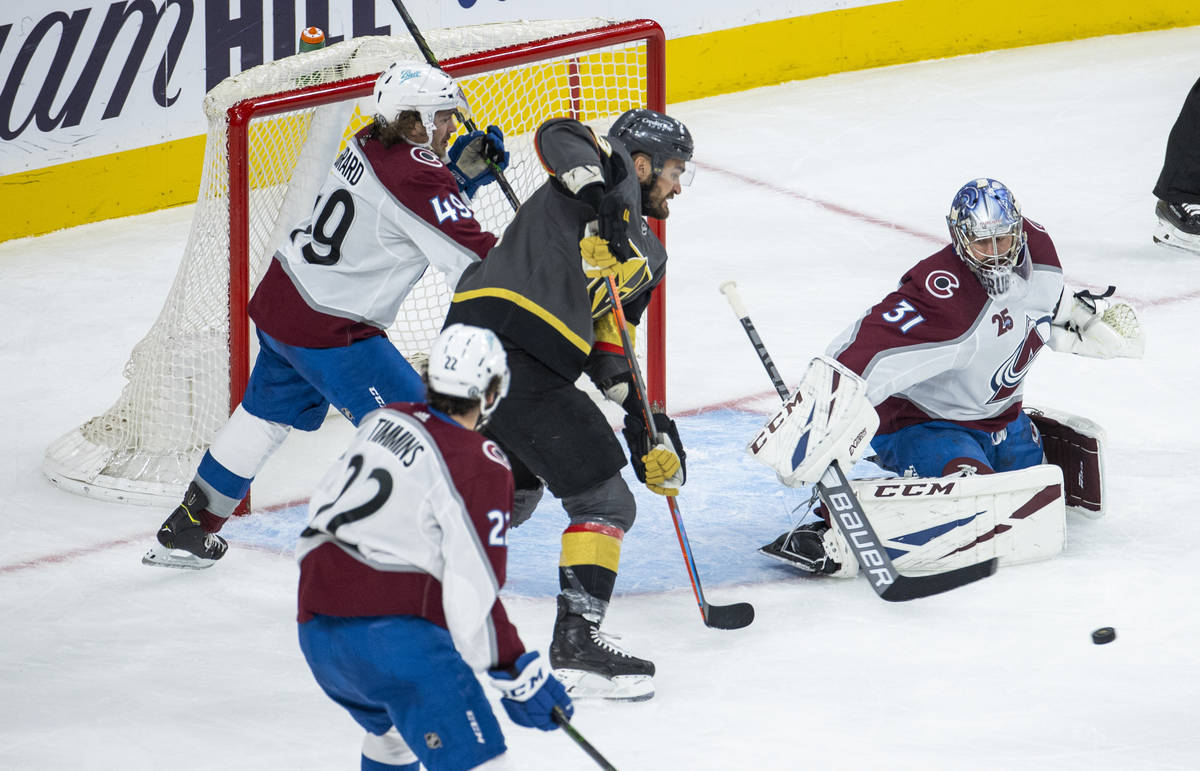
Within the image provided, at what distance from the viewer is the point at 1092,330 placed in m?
4.46

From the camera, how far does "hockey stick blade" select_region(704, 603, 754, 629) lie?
3982 mm

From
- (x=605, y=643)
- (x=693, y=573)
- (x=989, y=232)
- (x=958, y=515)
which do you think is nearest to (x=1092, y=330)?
(x=989, y=232)

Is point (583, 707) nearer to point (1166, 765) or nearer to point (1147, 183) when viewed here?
point (1166, 765)

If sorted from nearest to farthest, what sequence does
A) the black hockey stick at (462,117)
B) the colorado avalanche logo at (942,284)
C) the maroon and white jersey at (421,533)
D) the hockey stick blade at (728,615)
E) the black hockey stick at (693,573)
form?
the maroon and white jersey at (421,533) < the black hockey stick at (693,573) < the hockey stick blade at (728,615) < the colorado avalanche logo at (942,284) < the black hockey stick at (462,117)

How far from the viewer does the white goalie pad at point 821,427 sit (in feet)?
13.4

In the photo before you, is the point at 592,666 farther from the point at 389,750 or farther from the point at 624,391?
the point at 389,750

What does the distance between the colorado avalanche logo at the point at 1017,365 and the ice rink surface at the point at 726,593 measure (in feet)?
1.42

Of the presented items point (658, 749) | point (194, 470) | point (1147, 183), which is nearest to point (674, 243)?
point (1147, 183)

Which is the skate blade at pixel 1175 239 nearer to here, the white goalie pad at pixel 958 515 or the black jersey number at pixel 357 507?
the white goalie pad at pixel 958 515

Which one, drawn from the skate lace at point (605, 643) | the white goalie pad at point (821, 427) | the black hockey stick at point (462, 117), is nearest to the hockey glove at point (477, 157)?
the black hockey stick at point (462, 117)

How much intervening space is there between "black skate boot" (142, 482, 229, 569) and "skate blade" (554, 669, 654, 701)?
1.09 metres

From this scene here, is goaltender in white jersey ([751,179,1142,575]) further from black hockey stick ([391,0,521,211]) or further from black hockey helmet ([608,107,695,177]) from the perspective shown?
black hockey stick ([391,0,521,211])

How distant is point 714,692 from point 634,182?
1093 mm

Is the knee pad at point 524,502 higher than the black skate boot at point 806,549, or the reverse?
the knee pad at point 524,502
